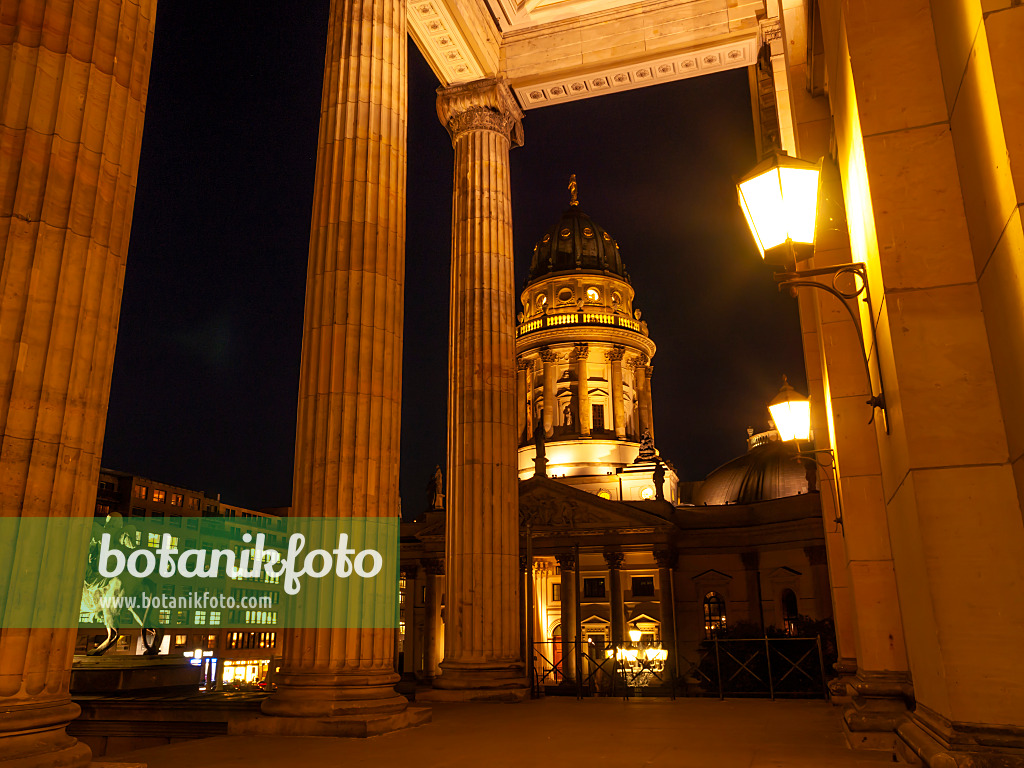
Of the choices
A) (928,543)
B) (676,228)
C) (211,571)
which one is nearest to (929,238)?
(928,543)

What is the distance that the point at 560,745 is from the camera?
34.3 ft

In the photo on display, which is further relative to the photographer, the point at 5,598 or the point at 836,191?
the point at 836,191

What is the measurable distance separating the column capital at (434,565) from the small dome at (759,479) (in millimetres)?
25489

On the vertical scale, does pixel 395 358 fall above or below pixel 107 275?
above

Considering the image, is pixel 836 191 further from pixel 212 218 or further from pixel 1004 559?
pixel 212 218

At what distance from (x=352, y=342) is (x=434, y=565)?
51.9 m

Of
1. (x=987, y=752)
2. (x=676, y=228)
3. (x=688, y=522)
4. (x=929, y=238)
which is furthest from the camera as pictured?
(x=676, y=228)

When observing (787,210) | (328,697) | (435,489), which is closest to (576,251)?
(435,489)

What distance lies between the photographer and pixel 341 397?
12.8 meters

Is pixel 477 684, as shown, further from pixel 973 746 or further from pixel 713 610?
pixel 713 610

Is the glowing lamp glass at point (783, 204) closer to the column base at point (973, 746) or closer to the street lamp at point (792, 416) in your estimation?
the column base at point (973, 746)

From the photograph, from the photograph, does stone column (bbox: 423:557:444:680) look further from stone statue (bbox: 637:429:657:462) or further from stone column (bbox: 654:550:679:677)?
stone statue (bbox: 637:429:657:462)

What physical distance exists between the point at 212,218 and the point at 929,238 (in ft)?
189

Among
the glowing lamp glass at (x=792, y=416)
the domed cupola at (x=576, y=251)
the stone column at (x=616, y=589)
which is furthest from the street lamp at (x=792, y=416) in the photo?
the domed cupola at (x=576, y=251)
